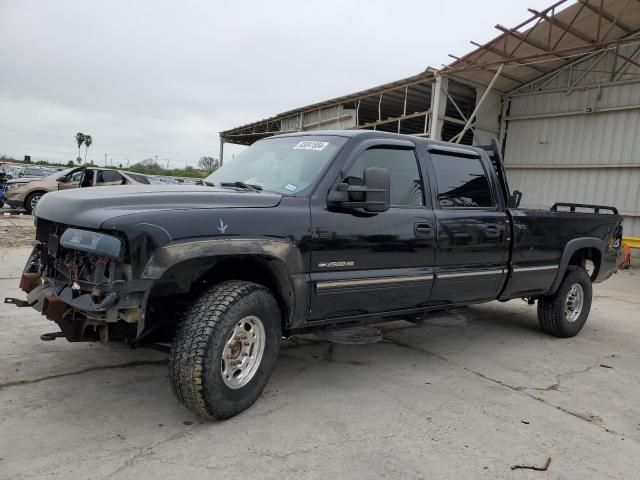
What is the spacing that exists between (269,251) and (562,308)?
155 inches

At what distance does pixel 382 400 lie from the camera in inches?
140

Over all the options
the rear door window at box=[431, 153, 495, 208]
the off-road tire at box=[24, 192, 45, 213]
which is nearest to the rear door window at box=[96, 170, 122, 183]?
the off-road tire at box=[24, 192, 45, 213]

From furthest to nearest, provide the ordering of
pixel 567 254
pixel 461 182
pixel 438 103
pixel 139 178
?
pixel 438 103
pixel 139 178
pixel 567 254
pixel 461 182

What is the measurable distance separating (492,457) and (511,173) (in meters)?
16.5

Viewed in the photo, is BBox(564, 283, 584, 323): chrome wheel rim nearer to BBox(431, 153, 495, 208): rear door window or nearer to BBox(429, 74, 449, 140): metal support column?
BBox(431, 153, 495, 208): rear door window

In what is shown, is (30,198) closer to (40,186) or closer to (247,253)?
(40,186)

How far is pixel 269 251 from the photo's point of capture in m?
3.13

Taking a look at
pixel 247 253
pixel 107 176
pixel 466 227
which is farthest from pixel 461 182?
pixel 107 176

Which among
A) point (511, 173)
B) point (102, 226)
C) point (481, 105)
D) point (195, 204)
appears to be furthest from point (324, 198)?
point (511, 173)

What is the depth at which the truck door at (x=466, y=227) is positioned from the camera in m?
4.21

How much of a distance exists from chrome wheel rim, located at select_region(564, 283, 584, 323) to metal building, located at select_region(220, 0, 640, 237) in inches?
333

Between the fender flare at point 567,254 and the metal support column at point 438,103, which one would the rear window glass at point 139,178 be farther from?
the fender flare at point 567,254

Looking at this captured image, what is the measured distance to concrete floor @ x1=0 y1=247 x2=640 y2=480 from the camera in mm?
2656

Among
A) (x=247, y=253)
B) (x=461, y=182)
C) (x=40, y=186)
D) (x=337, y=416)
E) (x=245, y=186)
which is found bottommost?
(x=337, y=416)
